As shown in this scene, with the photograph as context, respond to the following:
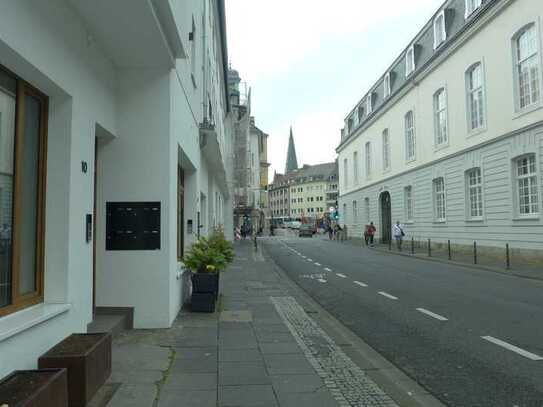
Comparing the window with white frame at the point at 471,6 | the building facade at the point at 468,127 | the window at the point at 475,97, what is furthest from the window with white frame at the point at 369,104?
the window with white frame at the point at 471,6

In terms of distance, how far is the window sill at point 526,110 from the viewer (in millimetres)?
18792

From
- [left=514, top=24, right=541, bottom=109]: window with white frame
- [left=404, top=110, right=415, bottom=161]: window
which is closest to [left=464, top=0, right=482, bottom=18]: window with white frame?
[left=514, top=24, right=541, bottom=109]: window with white frame

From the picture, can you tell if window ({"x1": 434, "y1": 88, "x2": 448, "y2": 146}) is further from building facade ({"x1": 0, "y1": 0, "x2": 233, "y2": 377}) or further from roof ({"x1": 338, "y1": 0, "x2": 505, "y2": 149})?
building facade ({"x1": 0, "y1": 0, "x2": 233, "y2": 377})

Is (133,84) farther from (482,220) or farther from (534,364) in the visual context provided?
(482,220)

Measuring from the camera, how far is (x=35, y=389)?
3.15 meters

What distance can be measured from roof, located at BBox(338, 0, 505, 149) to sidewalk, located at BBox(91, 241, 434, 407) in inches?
784

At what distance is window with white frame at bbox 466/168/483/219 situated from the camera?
24.0 meters

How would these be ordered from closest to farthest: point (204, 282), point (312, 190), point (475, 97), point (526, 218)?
point (204, 282), point (526, 218), point (475, 97), point (312, 190)

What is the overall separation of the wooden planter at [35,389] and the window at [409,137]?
32.1 meters

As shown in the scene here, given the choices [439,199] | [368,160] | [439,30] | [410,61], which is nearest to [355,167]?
[368,160]

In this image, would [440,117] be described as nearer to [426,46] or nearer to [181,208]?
[426,46]

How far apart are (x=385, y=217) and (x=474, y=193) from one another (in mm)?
15692

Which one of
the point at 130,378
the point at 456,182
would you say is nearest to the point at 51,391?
the point at 130,378

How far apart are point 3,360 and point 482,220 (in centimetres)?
2290
